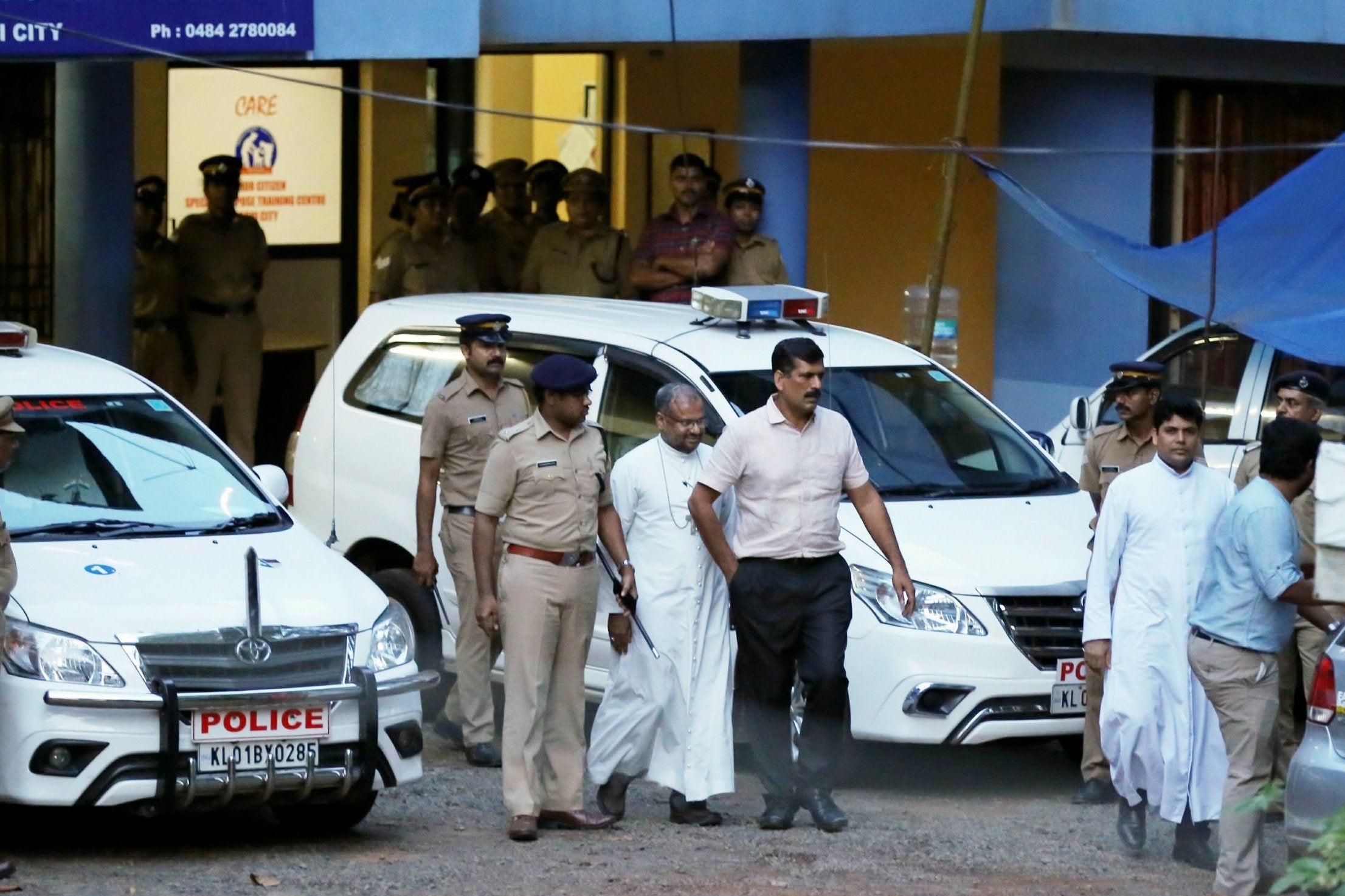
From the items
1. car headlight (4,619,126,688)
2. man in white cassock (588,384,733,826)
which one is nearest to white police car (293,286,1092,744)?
man in white cassock (588,384,733,826)

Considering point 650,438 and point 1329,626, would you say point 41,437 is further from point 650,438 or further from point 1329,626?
point 1329,626

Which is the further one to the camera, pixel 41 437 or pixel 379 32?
pixel 379 32

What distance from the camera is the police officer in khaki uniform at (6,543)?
686cm

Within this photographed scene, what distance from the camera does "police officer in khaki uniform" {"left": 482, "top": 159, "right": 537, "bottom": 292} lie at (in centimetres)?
1466

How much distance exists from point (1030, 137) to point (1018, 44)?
733 mm

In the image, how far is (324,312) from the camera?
55.3ft

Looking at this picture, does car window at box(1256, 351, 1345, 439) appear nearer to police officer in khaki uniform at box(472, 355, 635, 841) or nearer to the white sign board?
police officer in khaki uniform at box(472, 355, 635, 841)

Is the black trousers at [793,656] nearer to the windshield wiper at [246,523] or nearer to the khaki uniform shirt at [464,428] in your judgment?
the khaki uniform shirt at [464,428]

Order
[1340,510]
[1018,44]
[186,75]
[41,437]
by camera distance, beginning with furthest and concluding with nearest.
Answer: [186,75] < [1018,44] < [41,437] < [1340,510]

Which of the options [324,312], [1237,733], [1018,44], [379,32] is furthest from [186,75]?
[1237,733]

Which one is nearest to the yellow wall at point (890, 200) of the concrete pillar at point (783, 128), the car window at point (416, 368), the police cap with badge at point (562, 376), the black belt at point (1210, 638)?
the concrete pillar at point (783, 128)

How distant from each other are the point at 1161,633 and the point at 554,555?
6.81 feet

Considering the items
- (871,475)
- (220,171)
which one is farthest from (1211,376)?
(220,171)

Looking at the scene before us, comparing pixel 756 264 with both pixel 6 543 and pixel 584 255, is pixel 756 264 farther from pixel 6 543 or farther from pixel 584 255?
pixel 6 543
